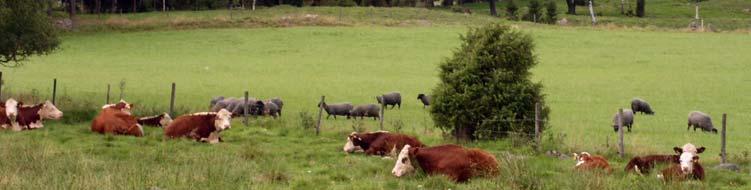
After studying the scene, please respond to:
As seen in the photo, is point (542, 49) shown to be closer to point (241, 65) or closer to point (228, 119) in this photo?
point (241, 65)

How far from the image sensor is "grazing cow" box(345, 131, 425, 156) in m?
17.7

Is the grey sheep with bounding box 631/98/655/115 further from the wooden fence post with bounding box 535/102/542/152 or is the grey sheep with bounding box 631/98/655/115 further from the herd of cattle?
the wooden fence post with bounding box 535/102/542/152

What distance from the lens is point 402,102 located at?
34.5m

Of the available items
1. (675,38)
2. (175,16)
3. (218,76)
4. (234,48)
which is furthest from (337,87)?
(175,16)

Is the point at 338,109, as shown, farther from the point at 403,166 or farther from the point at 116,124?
the point at 403,166

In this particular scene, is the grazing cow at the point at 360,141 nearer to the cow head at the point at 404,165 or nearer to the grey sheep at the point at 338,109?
the cow head at the point at 404,165

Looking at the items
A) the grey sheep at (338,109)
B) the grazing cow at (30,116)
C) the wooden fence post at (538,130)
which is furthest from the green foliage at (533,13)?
the grazing cow at (30,116)

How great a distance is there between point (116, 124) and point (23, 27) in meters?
8.68

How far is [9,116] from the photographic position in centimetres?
2108

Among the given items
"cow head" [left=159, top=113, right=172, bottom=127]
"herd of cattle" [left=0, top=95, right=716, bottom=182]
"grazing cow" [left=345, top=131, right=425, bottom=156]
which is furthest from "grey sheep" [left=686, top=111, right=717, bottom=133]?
"cow head" [left=159, top=113, right=172, bottom=127]

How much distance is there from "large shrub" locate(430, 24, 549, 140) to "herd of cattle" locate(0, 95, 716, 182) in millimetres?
2310

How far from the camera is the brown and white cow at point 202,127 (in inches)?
766

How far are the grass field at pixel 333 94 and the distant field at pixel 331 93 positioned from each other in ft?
0.21

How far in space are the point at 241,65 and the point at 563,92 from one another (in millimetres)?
19599
